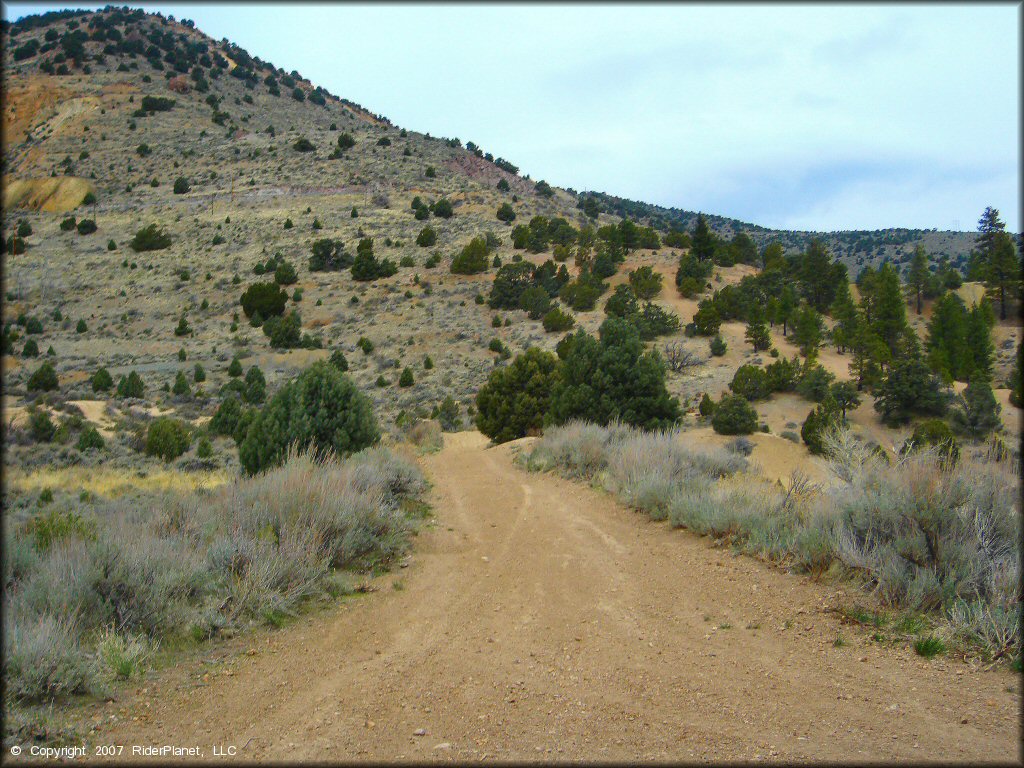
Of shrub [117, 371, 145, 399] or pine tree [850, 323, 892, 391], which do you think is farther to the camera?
shrub [117, 371, 145, 399]

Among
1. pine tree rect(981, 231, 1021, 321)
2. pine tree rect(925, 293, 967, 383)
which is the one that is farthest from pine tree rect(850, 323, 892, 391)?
pine tree rect(981, 231, 1021, 321)

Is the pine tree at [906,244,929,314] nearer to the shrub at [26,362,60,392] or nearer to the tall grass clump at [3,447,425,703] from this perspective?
the tall grass clump at [3,447,425,703]

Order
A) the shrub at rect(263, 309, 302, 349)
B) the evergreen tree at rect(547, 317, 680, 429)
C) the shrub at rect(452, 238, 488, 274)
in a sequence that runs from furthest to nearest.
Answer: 1. the shrub at rect(452, 238, 488, 274)
2. the shrub at rect(263, 309, 302, 349)
3. the evergreen tree at rect(547, 317, 680, 429)

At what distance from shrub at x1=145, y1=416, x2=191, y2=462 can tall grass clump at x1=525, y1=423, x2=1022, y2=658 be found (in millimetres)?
18842

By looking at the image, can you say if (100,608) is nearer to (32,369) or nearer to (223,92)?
(32,369)

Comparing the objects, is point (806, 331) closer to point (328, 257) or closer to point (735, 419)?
point (735, 419)

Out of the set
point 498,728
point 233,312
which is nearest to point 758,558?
point 498,728

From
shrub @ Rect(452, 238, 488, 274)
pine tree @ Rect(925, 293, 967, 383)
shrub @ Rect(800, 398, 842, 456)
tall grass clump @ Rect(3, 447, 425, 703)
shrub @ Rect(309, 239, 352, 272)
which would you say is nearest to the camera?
tall grass clump @ Rect(3, 447, 425, 703)

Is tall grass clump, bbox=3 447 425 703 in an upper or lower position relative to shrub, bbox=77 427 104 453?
upper

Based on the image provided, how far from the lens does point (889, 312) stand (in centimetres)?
3675

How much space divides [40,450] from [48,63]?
7670 centimetres

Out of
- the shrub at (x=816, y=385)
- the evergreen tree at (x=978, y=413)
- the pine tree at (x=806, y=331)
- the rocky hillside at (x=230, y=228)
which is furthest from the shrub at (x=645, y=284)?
the evergreen tree at (x=978, y=413)

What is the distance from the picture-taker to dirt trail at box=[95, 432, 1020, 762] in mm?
3656

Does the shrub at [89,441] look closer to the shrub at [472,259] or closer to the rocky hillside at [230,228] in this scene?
the rocky hillside at [230,228]
